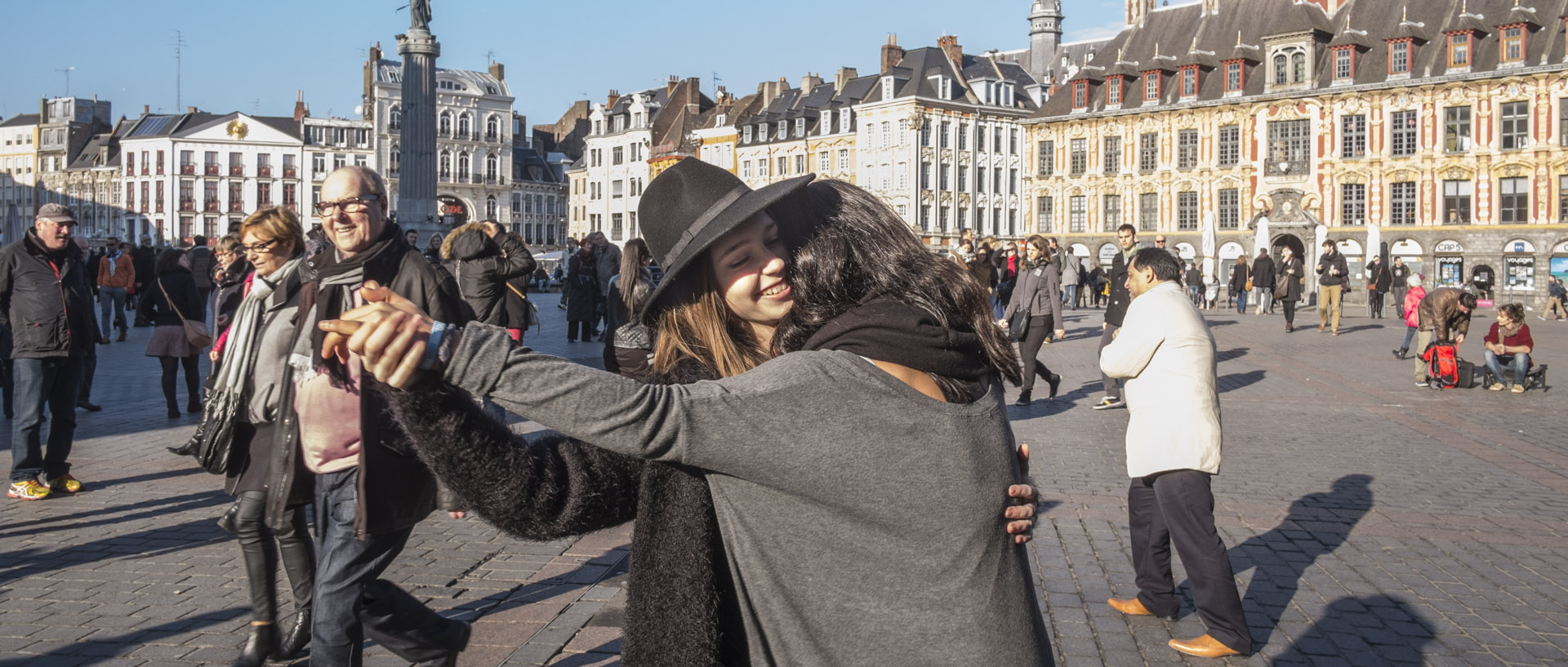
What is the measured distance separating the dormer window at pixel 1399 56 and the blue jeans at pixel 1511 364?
110 feet

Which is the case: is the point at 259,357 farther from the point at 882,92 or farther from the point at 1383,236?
the point at 882,92

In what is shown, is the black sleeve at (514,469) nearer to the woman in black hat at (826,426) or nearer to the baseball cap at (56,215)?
the woman in black hat at (826,426)

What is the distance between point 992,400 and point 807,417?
0.38m

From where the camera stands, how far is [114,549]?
20.3 ft

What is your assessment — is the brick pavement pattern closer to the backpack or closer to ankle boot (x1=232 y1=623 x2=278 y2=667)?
ankle boot (x1=232 y1=623 x2=278 y2=667)

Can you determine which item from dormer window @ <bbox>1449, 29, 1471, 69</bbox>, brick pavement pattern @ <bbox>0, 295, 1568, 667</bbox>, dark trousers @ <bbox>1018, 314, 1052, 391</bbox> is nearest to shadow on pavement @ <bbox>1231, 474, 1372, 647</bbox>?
brick pavement pattern @ <bbox>0, 295, 1568, 667</bbox>

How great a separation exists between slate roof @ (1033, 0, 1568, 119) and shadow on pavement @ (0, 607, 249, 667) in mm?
46513

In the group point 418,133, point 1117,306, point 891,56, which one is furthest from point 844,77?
point 1117,306

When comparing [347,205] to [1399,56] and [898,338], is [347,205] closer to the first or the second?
[898,338]

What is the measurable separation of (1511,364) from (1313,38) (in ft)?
116

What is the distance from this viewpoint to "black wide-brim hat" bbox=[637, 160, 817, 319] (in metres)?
1.85

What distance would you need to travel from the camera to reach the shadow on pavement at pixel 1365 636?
4707 mm

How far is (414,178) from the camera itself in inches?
1200

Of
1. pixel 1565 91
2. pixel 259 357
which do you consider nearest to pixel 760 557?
pixel 259 357
